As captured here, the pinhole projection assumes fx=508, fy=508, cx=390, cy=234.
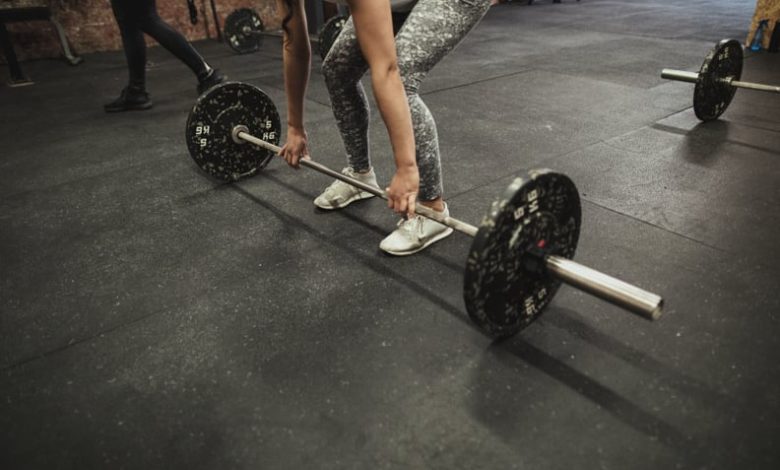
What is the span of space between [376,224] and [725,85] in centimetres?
165

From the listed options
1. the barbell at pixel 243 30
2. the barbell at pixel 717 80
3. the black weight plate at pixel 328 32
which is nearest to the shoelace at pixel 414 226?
the barbell at pixel 717 80

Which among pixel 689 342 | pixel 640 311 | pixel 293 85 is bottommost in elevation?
pixel 689 342

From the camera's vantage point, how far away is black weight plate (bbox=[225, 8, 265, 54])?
404 cm

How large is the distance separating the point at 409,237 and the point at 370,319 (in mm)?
303

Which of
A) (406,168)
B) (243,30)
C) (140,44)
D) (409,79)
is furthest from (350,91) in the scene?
(243,30)

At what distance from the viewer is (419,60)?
1168 millimetres

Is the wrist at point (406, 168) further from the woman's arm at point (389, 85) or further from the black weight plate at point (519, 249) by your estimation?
the black weight plate at point (519, 249)

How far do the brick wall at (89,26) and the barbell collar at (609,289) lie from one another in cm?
459

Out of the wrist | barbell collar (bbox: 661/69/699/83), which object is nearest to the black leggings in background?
the wrist

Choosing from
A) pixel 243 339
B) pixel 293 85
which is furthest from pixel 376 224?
pixel 243 339

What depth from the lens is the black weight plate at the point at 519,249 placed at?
2.73 ft

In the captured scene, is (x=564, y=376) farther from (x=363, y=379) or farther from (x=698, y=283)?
(x=698, y=283)

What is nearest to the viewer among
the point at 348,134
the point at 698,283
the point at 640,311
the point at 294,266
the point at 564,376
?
the point at 640,311

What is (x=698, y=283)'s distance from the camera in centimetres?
118
